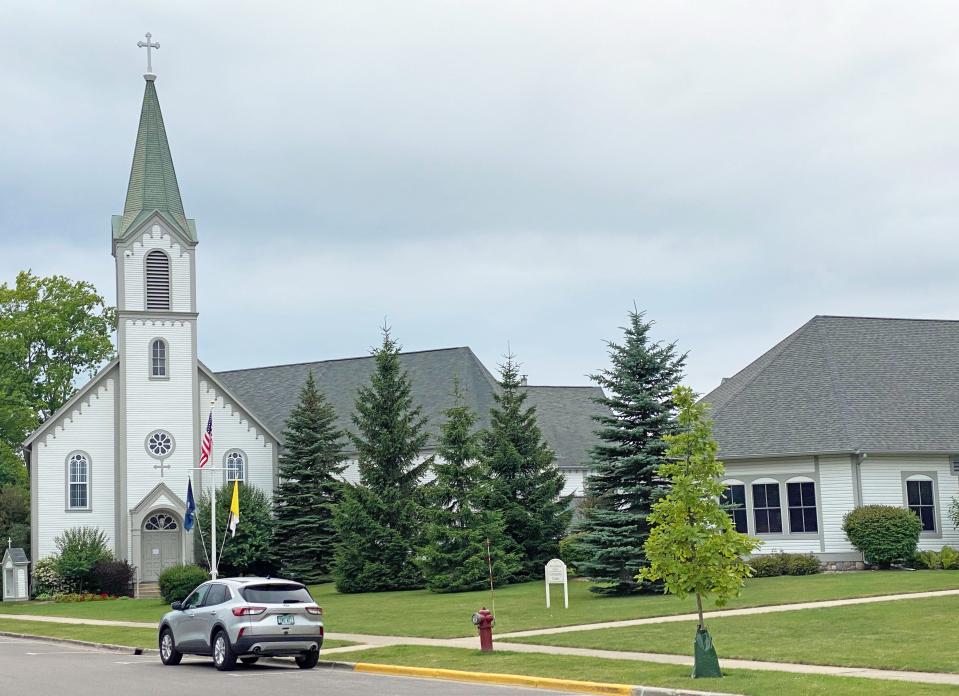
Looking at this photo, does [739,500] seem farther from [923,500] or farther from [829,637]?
[829,637]

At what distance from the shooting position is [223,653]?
826 inches

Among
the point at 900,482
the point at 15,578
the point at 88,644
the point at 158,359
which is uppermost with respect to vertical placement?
the point at 158,359

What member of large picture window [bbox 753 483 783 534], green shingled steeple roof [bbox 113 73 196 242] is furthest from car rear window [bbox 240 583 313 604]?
green shingled steeple roof [bbox 113 73 196 242]

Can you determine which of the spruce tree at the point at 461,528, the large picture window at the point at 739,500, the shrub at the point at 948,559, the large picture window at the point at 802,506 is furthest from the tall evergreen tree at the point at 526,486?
the shrub at the point at 948,559

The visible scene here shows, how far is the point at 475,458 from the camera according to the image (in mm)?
41844

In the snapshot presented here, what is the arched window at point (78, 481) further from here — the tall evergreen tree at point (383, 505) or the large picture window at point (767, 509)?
the large picture window at point (767, 509)

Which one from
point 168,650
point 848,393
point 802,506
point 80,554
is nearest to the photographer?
point 168,650

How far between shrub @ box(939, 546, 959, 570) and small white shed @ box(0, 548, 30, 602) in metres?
35.8

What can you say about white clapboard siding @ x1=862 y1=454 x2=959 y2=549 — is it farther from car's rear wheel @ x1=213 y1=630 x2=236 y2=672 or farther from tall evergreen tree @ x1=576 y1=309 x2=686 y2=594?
car's rear wheel @ x1=213 y1=630 x2=236 y2=672

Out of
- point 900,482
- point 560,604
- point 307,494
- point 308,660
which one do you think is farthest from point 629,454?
point 307,494

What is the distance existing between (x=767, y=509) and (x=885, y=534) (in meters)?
4.00

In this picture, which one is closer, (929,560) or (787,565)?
(929,560)

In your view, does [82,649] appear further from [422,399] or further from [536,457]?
[422,399]

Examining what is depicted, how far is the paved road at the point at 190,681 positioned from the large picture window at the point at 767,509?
20218mm
